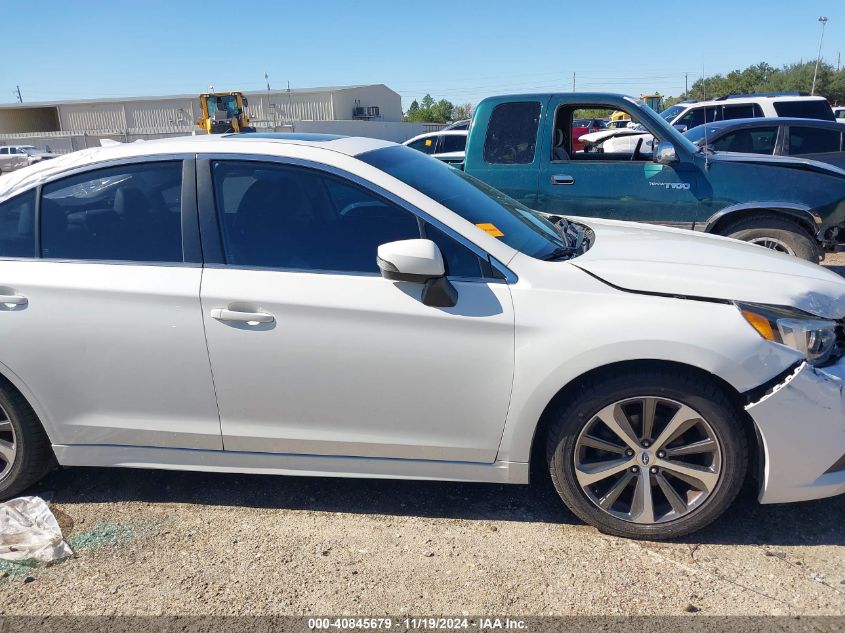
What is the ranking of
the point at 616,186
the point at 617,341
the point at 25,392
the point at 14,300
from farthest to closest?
1. the point at 616,186
2. the point at 25,392
3. the point at 14,300
4. the point at 617,341

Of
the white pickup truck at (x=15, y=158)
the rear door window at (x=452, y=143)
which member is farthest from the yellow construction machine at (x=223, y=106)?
the rear door window at (x=452, y=143)

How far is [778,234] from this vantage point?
5.93 meters

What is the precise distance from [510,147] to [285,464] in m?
4.13

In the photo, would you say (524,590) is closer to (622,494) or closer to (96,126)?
(622,494)

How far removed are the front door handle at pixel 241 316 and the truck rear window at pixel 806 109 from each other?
Answer: 13.3m

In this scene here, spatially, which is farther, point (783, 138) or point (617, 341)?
point (783, 138)

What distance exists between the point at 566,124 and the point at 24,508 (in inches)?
212

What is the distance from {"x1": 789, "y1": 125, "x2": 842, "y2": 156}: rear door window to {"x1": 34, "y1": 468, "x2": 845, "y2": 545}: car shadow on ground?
7588 millimetres

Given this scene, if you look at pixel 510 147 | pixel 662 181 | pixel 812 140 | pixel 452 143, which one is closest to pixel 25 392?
pixel 510 147

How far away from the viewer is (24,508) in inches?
130

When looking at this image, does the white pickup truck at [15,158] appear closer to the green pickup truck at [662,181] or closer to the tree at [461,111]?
the green pickup truck at [662,181]

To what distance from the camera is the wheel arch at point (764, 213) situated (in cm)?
583

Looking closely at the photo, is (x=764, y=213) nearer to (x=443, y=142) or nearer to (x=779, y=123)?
(x=779, y=123)

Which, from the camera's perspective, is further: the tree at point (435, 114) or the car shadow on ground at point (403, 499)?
the tree at point (435, 114)
